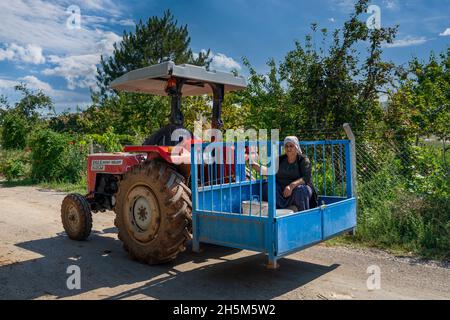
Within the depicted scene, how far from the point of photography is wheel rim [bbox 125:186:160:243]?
525 cm

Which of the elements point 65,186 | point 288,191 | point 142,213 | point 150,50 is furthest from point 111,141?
point 150,50

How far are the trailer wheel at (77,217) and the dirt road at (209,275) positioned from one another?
168mm

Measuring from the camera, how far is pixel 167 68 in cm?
520

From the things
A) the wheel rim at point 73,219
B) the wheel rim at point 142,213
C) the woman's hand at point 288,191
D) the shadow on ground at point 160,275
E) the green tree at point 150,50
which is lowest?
the shadow on ground at point 160,275

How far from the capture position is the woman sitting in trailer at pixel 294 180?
5.19 metres

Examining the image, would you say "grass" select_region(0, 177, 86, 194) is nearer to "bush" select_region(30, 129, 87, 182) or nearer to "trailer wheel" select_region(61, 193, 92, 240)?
"bush" select_region(30, 129, 87, 182)

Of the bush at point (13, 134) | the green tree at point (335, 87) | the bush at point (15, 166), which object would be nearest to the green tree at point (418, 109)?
the green tree at point (335, 87)

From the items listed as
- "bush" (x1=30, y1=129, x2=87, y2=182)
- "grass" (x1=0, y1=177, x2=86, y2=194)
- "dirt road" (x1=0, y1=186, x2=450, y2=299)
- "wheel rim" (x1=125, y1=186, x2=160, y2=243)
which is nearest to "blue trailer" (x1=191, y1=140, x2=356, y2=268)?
"dirt road" (x1=0, y1=186, x2=450, y2=299)

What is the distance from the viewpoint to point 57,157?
1503 cm

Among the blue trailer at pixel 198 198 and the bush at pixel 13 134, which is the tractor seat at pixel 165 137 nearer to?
the blue trailer at pixel 198 198

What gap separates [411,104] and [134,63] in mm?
25513
